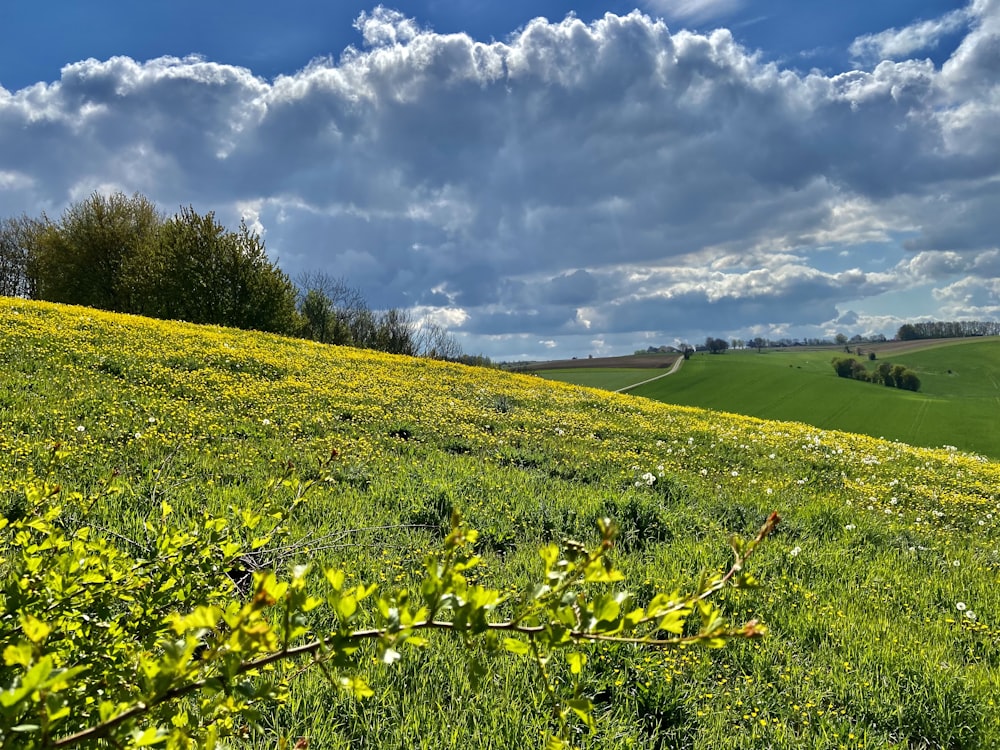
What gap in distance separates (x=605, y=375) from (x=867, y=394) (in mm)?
38185

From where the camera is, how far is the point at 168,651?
3.66 feet

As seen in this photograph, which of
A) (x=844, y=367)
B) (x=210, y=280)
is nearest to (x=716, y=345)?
(x=844, y=367)

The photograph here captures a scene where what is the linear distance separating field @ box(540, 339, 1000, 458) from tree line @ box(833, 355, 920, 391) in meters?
1.79

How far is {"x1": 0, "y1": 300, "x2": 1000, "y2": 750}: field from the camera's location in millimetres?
3295

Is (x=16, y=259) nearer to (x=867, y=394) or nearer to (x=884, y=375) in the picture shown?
(x=867, y=394)

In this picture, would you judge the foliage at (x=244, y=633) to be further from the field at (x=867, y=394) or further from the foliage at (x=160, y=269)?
the field at (x=867, y=394)

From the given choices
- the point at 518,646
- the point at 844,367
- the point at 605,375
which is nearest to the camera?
the point at 518,646

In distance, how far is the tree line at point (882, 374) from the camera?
87.3m

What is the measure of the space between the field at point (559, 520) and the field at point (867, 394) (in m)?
48.6

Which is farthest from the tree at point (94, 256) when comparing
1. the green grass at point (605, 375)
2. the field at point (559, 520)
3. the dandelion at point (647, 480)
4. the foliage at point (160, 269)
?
the green grass at point (605, 375)

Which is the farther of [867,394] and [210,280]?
[867,394]

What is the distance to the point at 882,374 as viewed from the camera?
90.5 m

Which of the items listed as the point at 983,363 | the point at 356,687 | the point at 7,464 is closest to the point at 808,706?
the point at 356,687

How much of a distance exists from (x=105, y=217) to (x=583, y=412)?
46.6 meters
